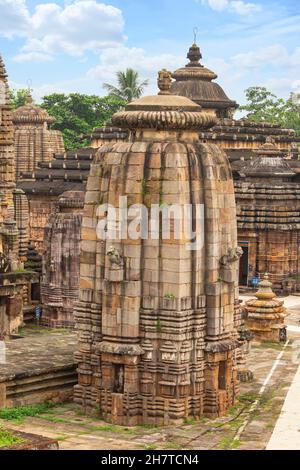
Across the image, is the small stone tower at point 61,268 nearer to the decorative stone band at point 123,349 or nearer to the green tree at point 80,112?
the decorative stone band at point 123,349

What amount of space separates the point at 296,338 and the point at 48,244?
763cm

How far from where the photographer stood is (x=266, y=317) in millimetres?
29656

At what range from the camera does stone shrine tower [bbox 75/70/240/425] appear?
1894cm

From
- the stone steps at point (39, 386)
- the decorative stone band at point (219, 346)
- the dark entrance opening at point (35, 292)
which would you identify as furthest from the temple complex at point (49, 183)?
the decorative stone band at point (219, 346)

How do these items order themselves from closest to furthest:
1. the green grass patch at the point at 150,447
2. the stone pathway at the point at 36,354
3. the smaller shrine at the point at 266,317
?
the green grass patch at the point at 150,447 < the stone pathway at the point at 36,354 < the smaller shrine at the point at 266,317

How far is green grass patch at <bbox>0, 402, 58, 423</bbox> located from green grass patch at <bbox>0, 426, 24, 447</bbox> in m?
2.95

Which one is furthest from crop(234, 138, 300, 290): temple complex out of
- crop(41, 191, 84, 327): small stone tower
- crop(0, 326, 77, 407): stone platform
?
crop(0, 326, 77, 407): stone platform

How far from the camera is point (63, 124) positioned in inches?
3088

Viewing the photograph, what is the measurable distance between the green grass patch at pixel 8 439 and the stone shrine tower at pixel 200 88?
35009mm

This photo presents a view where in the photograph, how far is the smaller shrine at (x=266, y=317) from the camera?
29469 millimetres

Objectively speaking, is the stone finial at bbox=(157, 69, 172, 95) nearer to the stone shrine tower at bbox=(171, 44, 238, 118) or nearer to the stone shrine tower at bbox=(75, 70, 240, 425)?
the stone shrine tower at bbox=(75, 70, 240, 425)

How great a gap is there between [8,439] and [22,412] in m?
3.66

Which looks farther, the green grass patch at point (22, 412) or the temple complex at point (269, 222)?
the temple complex at point (269, 222)
